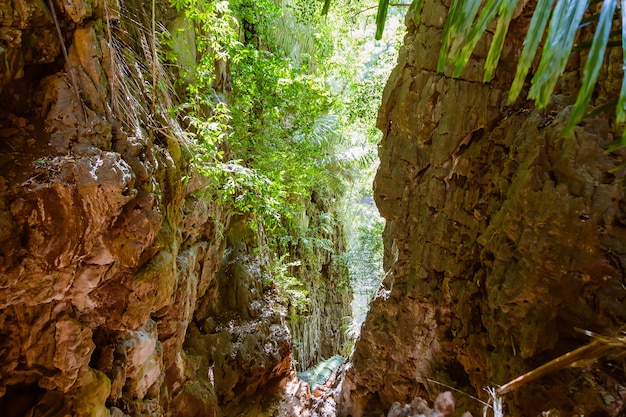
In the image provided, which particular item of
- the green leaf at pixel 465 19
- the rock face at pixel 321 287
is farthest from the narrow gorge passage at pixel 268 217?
the rock face at pixel 321 287

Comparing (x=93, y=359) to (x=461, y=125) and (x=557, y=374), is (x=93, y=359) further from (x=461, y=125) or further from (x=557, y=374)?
(x=461, y=125)

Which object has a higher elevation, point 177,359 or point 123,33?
point 123,33

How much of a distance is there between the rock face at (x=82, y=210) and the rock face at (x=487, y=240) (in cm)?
338

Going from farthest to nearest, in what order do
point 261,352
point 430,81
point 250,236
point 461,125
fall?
1. point 250,236
2. point 261,352
3. point 430,81
4. point 461,125

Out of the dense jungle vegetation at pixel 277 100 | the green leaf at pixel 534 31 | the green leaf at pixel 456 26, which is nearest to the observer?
the green leaf at pixel 534 31

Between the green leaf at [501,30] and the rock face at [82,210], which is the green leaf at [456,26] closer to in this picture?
the green leaf at [501,30]

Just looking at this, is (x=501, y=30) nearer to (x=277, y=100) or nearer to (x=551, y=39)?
(x=551, y=39)

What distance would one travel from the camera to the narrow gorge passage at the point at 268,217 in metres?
3.14

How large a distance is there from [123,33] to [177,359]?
460cm

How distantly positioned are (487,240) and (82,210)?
13.8ft

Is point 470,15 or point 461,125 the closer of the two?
point 470,15

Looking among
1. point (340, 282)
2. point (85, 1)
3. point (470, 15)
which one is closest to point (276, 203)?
point (85, 1)

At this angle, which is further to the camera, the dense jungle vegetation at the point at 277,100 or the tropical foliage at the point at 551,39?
the dense jungle vegetation at the point at 277,100

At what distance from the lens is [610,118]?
3.47 m
